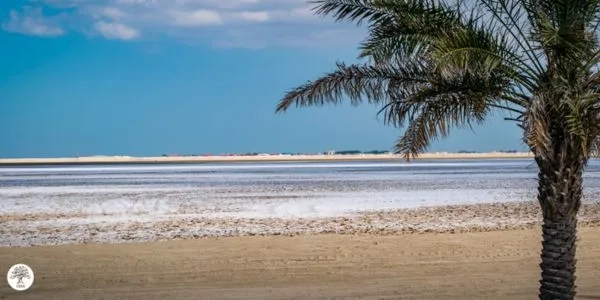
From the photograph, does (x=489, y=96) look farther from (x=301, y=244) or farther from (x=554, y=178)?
(x=301, y=244)

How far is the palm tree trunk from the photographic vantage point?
1009cm

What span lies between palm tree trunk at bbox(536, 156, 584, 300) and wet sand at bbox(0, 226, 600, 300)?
248cm

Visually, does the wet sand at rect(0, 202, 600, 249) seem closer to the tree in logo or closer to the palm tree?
the tree in logo

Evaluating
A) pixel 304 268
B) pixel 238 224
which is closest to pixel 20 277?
pixel 304 268

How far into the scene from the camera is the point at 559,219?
10242 millimetres

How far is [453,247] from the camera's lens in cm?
1838

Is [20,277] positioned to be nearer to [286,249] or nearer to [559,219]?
[286,249]

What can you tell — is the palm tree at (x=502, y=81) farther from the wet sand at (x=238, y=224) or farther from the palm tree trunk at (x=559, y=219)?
the wet sand at (x=238, y=224)

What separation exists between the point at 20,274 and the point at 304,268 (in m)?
4.89

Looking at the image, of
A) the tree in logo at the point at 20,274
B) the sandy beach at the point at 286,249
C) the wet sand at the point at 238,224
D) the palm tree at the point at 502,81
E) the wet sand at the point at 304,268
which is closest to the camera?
the palm tree at the point at 502,81

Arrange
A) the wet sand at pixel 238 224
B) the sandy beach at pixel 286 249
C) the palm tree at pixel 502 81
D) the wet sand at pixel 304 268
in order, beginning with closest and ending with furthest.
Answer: the palm tree at pixel 502 81
the wet sand at pixel 304 268
the sandy beach at pixel 286 249
the wet sand at pixel 238 224

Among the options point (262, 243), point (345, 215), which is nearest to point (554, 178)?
point (262, 243)

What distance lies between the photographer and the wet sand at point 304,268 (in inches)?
519

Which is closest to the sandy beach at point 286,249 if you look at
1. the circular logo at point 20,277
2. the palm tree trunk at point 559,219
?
the circular logo at point 20,277
